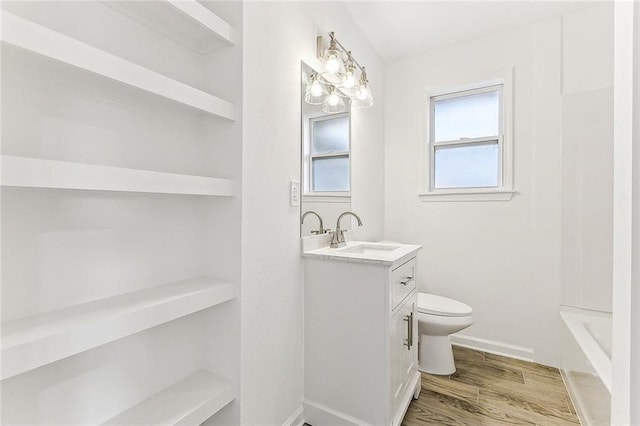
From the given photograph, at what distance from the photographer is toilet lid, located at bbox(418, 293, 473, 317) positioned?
196cm

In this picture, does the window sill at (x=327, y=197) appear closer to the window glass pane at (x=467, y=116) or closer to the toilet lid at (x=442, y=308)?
the toilet lid at (x=442, y=308)

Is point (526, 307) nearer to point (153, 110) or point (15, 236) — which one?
point (153, 110)

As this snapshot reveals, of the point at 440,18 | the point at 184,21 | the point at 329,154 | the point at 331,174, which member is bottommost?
the point at 331,174

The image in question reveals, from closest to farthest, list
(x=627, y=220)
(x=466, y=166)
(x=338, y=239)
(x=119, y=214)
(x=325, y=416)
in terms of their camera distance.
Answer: (x=627, y=220) < (x=119, y=214) < (x=325, y=416) < (x=338, y=239) < (x=466, y=166)

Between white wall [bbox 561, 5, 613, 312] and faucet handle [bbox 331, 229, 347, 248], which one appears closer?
faucet handle [bbox 331, 229, 347, 248]

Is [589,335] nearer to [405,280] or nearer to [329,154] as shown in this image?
[405,280]

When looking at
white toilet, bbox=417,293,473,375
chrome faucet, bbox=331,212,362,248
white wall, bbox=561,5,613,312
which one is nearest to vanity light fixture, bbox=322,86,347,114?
chrome faucet, bbox=331,212,362,248

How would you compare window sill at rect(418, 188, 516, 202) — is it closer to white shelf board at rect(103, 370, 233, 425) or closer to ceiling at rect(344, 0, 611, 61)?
ceiling at rect(344, 0, 611, 61)

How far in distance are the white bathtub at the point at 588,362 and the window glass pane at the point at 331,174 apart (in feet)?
5.35

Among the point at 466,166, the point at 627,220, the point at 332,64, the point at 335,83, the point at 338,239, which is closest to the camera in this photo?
the point at 627,220

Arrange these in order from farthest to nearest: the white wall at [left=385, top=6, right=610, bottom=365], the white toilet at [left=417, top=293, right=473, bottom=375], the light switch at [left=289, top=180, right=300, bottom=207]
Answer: the white wall at [left=385, top=6, right=610, bottom=365], the white toilet at [left=417, top=293, right=473, bottom=375], the light switch at [left=289, top=180, right=300, bottom=207]

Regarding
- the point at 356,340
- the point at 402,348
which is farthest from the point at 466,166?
the point at 356,340

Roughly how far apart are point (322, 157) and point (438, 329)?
1383 millimetres

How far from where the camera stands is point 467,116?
2.58 m
